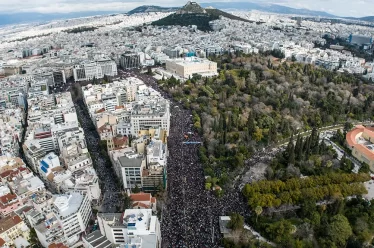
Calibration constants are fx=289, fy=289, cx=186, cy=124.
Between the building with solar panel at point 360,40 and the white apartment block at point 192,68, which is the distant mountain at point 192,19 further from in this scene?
the white apartment block at point 192,68

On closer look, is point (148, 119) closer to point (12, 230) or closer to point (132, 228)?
point (132, 228)

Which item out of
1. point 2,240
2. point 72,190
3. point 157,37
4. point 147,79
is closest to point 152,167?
point 72,190

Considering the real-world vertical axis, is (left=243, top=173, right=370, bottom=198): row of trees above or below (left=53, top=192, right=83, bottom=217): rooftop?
below

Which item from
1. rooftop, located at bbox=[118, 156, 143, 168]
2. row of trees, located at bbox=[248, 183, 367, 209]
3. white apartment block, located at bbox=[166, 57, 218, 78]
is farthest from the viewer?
white apartment block, located at bbox=[166, 57, 218, 78]

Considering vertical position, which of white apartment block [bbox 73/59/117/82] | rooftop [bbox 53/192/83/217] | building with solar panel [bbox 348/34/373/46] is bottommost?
rooftop [bbox 53/192/83/217]

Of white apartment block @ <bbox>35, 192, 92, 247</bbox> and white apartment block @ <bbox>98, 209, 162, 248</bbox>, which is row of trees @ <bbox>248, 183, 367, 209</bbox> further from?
white apartment block @ <bbox>35, 192, 92, 247</bbox>

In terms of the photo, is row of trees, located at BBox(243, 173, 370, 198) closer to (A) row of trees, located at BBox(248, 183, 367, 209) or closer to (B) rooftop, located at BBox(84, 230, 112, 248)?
(A) row of trees, located at BBox(248, 183, 367, 209)

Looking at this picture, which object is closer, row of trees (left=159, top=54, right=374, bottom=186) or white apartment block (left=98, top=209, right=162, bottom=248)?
white apartment block (left=98, top=209, right=162, bottom=248)

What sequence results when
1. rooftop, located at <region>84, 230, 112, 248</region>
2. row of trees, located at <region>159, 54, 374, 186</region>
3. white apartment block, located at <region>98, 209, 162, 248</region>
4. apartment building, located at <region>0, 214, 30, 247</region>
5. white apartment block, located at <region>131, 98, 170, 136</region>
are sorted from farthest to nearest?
1. white apartment block, located at <region>131, 98, 170, 136</region>
2. row of trees, located at <region>159, 54, 374, 186</region>
3. apartment building, located at <region>0, 214, 30, 247</region>
4. rooftop, located at <region>84, 230, 112, 248</region>
5. white apartment block, located at <region>98, 209, 162, 248</region>

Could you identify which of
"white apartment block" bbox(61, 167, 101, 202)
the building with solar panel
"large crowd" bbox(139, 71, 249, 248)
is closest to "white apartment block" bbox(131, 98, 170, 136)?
"large crowd" bbox(139, 71, 249, 248)

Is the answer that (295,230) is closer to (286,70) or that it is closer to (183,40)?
(286,70)
